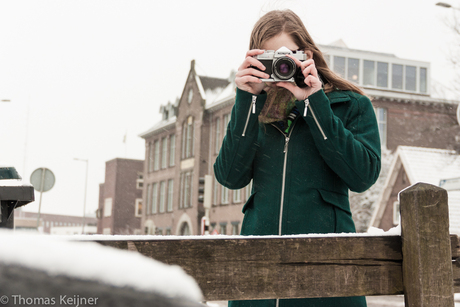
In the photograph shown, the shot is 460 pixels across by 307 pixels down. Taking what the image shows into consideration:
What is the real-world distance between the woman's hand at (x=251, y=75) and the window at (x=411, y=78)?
3496 cm

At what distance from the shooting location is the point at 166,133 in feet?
146

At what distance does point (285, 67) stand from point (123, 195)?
53.7 m

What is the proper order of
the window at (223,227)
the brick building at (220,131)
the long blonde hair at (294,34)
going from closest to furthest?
the long blonde hair at (294,34) → the brick building at (220,131) → the window at (223,227)

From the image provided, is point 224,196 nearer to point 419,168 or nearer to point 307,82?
point 419,168

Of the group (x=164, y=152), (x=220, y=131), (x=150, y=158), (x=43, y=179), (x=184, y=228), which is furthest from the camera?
(x=150, y=158)

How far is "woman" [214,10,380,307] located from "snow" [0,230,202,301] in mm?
1372

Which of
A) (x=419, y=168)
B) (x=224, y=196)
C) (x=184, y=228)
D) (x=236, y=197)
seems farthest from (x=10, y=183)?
(x=184, y=228)

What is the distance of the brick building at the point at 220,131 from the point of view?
108 ft

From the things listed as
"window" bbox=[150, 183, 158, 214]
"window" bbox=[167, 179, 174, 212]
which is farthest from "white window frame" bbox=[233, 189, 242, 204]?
"window" bbox=[150, 183, 158, 214]

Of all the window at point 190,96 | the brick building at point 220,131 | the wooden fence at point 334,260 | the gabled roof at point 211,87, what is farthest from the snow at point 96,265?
the window at point 190,96

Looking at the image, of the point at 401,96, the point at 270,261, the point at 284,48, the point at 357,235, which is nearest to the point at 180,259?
the point at 270,261

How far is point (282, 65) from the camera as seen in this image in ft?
6.61

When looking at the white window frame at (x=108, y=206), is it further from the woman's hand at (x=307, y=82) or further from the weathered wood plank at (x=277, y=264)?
the weathered wood plank at (x=277, y=264)

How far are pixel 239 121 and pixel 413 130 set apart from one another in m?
33.5
